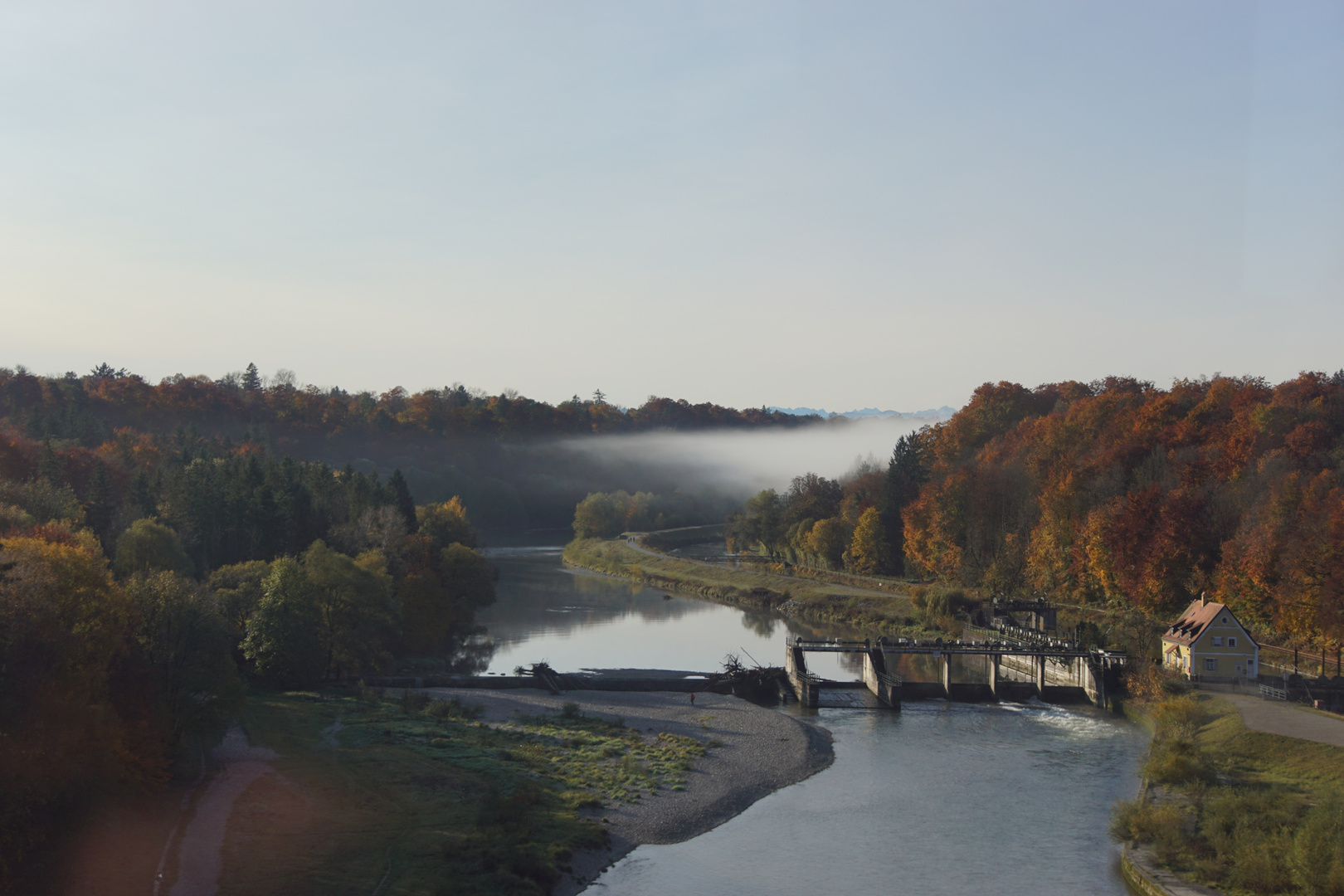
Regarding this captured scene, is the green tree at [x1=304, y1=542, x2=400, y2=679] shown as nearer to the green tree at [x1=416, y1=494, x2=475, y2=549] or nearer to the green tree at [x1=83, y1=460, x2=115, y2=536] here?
the green tree at [x1=83, y1=460, x2=115, y2=536]

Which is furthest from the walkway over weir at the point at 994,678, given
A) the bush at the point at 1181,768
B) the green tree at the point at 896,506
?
the green tree at the point at 896,506

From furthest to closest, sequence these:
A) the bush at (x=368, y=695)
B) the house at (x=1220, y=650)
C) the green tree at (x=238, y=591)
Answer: the green tree at (x=238, y=591) < the house at (x=1220, y=650) < the bush at (x=368, y=695)

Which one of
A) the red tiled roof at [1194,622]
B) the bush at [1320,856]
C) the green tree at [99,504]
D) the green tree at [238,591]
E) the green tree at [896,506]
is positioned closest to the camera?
the bush at [1320,856]

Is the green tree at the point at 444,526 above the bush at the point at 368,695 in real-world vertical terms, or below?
above

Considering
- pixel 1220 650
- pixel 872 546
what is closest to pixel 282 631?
pixel 1220 650

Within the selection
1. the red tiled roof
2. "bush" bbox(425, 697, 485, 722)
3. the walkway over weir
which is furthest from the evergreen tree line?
the red tiled roof

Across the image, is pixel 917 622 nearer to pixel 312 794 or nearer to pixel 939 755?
pixel 939 755

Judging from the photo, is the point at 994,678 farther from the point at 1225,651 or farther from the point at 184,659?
the point at 184,659

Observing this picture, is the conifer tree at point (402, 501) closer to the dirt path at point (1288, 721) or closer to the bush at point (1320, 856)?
the dirt path at point (1288, 721)
